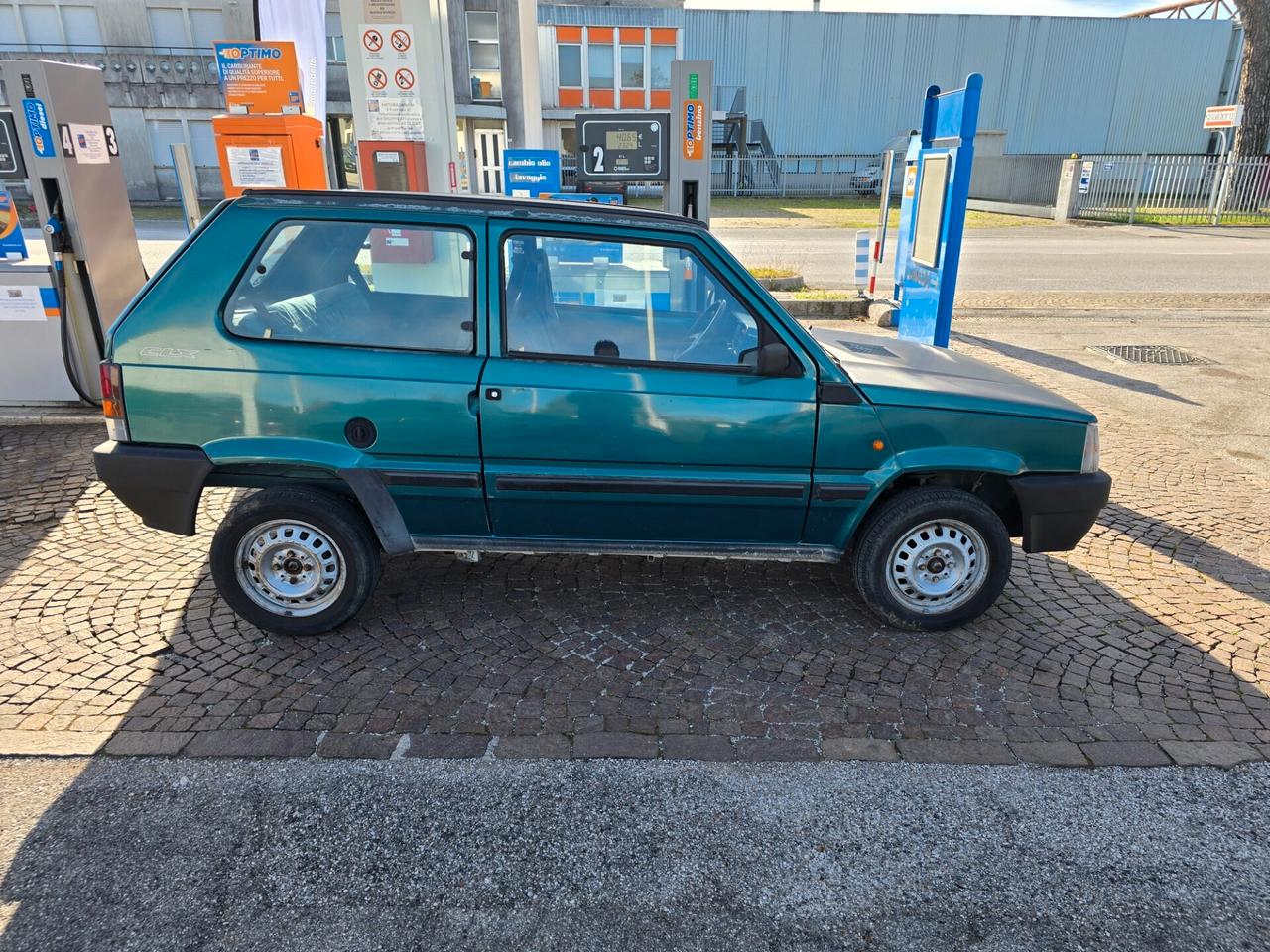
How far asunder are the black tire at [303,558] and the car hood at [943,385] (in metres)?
2.38

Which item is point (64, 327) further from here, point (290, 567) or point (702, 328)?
point (702, 328)

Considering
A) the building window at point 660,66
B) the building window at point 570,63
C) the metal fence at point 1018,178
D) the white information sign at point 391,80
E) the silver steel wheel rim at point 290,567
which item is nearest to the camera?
the silver steel wheel rim at point 290,567

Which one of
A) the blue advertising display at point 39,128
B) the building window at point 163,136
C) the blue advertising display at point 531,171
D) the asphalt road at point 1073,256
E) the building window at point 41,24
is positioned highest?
the building window at point 41,24

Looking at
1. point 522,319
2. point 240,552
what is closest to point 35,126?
point 240,552

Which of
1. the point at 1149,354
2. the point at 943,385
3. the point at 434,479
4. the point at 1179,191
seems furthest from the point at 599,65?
the point at 434,479

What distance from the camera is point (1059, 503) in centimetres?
388

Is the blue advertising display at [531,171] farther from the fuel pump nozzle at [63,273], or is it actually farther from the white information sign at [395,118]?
the fuel pump nozzle at [63,273]

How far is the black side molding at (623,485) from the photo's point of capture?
3752 mm

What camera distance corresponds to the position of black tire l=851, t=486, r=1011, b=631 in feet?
12.7

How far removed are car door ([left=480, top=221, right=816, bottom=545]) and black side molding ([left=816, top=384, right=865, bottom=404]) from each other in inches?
2.3

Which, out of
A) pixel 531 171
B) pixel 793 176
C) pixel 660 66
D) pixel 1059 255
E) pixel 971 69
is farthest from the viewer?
pixel 971 69

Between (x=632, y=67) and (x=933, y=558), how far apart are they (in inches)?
1379

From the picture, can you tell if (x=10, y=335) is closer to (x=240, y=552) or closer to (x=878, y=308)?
(x=240, y=552)

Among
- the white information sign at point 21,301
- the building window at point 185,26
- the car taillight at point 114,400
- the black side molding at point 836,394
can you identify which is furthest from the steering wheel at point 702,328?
the building window at point 185,26
